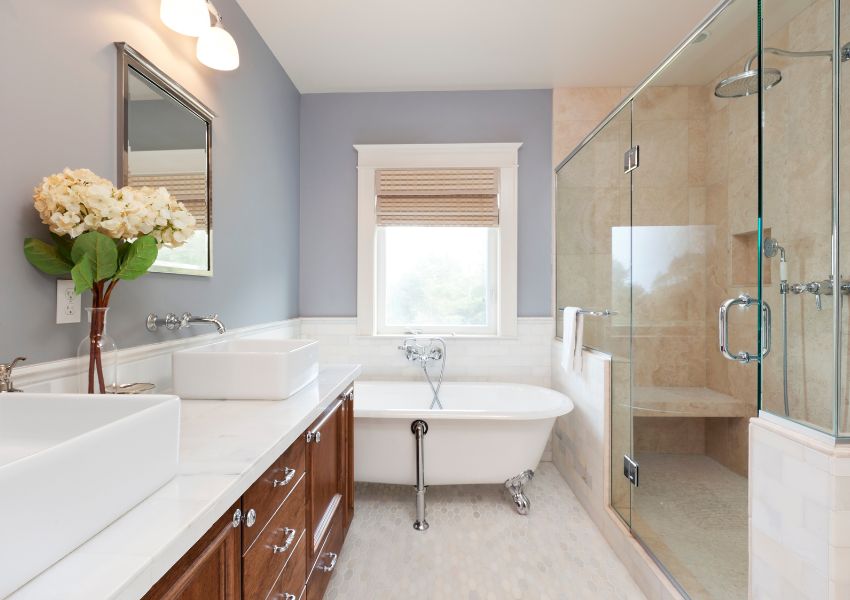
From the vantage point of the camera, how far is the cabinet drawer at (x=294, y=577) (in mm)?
1077

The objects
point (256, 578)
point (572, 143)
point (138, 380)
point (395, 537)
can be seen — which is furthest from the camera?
point (572, 143)

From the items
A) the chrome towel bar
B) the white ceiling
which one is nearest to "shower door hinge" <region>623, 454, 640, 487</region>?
the chrome towel bar

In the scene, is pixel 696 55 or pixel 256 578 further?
pixel 696 55

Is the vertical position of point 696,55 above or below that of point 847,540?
above

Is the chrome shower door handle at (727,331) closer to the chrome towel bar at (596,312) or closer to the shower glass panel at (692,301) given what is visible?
the shower glass panel at (692,301)

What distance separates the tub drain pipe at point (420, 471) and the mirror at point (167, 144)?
4.11 ft

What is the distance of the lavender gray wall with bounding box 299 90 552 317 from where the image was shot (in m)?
3.00

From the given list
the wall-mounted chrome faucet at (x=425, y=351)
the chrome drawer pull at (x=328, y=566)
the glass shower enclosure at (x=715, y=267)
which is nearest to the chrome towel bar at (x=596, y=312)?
the glass shower enclosure at (x=715, y=267)

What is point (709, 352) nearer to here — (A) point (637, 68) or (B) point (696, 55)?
(B) point (696, 55)

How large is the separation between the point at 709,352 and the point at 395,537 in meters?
1.72

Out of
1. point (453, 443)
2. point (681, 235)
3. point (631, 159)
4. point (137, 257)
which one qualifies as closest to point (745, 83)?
point (631, 159)

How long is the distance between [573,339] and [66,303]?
7.52 ft

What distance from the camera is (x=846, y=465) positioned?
3.09 feet

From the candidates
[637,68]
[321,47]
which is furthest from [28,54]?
[637,68]
